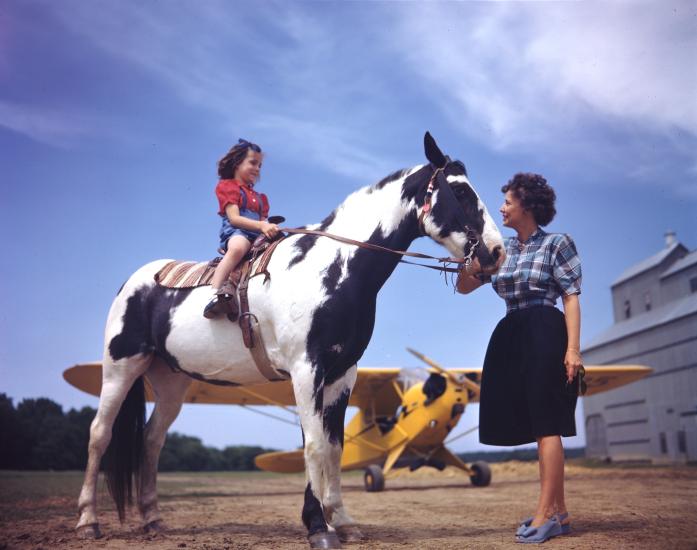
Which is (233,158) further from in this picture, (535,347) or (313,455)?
(535,347)

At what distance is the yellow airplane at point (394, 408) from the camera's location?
11.5m

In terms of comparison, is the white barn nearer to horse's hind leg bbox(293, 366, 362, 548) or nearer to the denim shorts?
horse's hind leg bbox(293, 366, 362, 548)

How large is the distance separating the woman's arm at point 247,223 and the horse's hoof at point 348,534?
200 cm

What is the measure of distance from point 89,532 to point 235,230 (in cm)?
244

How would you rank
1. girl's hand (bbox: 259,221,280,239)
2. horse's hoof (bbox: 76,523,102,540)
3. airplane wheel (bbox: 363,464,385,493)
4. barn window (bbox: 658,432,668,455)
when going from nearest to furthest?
girl's hand (bbox: 259,221,280,239)
horse's hoof (bbox: 76,523,102,540)
airplane wheel (bbox: 363,464,385,493)
barn window (bbox: 658,432,668,455)

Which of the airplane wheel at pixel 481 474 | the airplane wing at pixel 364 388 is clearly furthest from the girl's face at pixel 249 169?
the airplane wheel at pixel 481 474

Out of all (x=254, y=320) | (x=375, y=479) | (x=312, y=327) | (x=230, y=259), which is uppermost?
(x=230, y=259)

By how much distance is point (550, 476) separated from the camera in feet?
11.4

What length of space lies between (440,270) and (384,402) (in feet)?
35.9

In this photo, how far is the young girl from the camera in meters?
4.06

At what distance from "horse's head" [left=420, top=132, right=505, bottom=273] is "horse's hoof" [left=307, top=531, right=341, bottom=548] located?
182 centimetres

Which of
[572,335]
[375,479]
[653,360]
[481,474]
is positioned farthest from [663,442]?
[572,335]

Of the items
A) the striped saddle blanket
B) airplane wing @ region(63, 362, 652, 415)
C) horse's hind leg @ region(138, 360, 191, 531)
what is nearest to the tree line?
airplane wing @ region(63, 362, 652, 415)

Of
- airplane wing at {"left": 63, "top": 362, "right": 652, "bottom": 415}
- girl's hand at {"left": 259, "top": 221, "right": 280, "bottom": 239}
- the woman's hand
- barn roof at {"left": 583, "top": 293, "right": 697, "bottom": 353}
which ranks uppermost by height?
barn roof at {"left": 583, "top": 293, "right": 697, "bottom": 353}
